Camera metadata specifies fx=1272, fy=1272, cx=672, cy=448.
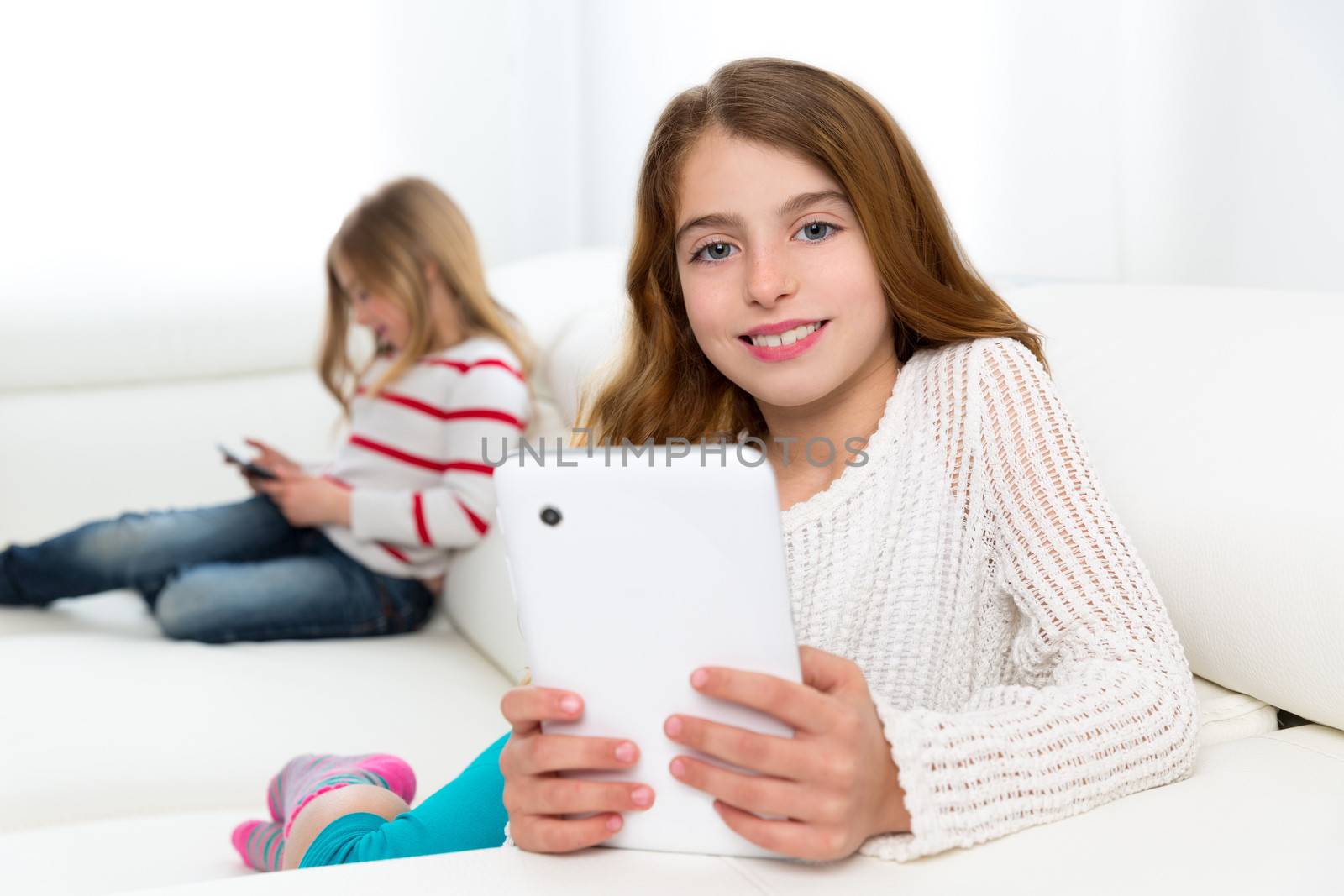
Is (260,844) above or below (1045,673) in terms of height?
below

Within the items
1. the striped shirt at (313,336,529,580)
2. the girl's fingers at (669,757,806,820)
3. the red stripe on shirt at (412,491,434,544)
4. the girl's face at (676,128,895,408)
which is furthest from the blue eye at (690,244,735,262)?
the red stripe on shirt at (412,491,434,544)

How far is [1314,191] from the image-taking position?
48.6 inches

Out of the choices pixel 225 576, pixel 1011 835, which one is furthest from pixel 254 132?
pixel 1011 835

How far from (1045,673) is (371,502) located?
1.18 m

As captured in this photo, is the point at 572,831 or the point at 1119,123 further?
the point at 1119,123

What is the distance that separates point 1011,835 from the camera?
25.7 inches

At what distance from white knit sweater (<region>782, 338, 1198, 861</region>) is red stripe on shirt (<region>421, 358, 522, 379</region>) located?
945 millimetres

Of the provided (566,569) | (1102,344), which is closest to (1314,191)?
(1102,344)

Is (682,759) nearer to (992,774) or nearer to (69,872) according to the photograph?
(992,774)

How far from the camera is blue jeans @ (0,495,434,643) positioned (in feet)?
5.52

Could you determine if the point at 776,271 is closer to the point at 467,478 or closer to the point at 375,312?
the point at 467,478

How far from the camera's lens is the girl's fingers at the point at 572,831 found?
65 cm

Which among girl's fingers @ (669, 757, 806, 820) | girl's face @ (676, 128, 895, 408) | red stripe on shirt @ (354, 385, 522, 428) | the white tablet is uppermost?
girl's face @ (676, 128, 895, 408)

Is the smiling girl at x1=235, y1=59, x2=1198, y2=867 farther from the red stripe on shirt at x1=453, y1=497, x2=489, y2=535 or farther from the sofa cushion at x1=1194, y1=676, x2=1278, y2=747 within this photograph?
the red stripe on shirt at x1=453, y1=497, x2=489, y2=535
